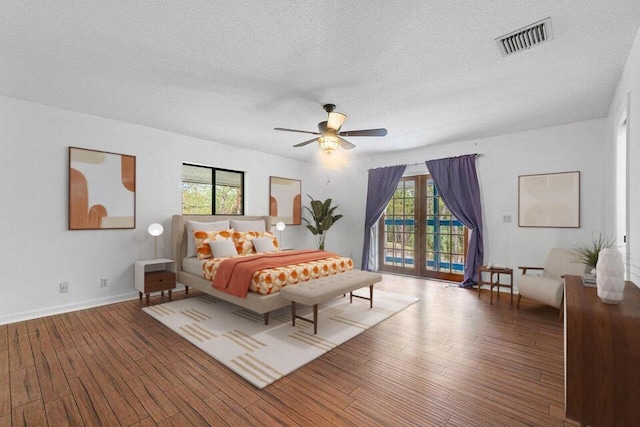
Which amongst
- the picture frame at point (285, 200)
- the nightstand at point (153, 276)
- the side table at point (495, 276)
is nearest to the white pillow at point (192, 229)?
the nightstand at point (153, 276)

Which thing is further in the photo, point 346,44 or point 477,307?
point 477,307

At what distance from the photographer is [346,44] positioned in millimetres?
2291

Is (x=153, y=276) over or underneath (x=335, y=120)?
underneath

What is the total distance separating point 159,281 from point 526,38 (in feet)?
16.3

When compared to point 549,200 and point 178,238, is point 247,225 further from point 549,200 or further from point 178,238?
point 549,200

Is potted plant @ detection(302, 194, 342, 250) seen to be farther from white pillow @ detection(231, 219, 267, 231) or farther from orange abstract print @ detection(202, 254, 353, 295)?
orange abstract print @ detection(202, 254, 353, 295)

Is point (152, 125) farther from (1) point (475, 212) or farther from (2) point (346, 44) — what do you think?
(1) point (475, 212)

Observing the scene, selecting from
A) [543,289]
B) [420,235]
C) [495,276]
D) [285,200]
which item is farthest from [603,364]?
[285,200]

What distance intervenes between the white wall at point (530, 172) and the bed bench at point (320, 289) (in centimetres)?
258

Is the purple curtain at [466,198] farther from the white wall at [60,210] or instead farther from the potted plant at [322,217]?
the white wall at [60,210]

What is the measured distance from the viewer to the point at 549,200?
446 cm

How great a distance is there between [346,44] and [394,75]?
719 millimetres

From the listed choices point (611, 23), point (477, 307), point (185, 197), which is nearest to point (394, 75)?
point (611, 23)

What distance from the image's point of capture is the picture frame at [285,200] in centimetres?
646
